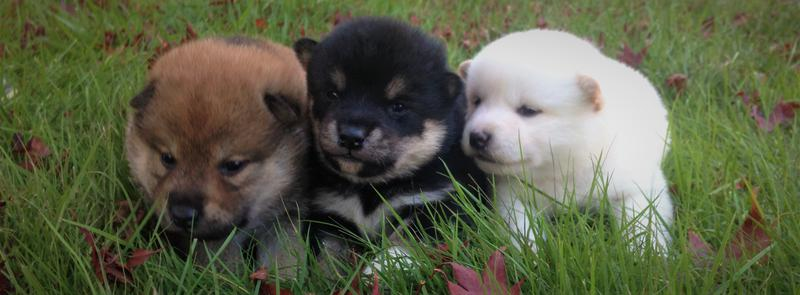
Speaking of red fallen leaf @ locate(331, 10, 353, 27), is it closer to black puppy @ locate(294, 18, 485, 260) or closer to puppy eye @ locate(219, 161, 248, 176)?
black puppy @ locate(294, 18, 485, 260)

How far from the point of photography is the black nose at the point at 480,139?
303cm

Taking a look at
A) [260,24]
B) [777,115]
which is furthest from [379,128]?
[777,115]

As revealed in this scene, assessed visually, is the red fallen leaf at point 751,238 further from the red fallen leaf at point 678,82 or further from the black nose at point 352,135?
the red fallen leaf at point 678,82

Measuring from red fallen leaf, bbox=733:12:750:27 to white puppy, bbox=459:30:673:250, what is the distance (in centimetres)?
402

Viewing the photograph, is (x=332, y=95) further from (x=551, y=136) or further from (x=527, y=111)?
(x=551, y=136)

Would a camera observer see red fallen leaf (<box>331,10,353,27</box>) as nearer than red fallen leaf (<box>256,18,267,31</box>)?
No

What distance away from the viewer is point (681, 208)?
127 inches

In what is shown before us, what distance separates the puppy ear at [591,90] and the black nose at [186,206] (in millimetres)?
1816

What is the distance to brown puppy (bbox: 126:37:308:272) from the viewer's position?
8.65 ft

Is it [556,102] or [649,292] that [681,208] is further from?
[649,292]

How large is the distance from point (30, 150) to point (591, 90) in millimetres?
2677

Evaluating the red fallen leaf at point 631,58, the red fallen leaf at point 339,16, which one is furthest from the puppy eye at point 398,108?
the red fallen leaf at point 631,58

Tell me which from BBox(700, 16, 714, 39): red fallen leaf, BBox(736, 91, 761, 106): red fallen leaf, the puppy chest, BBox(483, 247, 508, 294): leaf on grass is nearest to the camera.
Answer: BBox(483, 247, 508, 294): leaf on grass

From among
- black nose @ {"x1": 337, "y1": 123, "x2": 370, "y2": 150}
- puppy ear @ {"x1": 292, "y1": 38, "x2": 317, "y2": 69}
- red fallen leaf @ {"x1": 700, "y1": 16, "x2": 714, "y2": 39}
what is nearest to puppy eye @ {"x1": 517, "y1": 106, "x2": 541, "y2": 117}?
black nose @ {"x1": 337, "y1": 123, "x2": 370, "y2": 150}
